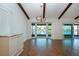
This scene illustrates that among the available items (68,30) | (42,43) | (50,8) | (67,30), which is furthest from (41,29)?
(42,43)

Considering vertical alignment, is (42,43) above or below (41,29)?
below

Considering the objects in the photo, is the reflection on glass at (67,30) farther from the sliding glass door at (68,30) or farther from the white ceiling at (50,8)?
the white ceiling at (50,8)

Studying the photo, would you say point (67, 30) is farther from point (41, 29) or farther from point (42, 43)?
point (42, 43)

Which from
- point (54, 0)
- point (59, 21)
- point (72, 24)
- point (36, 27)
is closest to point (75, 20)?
point (72, 24)

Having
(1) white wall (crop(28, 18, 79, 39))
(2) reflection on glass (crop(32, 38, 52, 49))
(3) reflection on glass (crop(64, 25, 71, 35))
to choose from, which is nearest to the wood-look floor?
(2) reflection on glass (crop(32, 38, 52, 49))

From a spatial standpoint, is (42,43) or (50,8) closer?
(42,43)

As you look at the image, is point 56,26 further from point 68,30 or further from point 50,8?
point 50,8

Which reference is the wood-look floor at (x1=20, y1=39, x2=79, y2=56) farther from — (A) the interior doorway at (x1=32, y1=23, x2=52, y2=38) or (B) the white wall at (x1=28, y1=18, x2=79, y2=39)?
(A) the interior doorway at (x1=32, y1=23, x2=52, y2=38)

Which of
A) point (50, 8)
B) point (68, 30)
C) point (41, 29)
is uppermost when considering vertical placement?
point (50, 8)

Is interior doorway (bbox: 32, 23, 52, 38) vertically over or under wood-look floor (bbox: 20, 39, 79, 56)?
over

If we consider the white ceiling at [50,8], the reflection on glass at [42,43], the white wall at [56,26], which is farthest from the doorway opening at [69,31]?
the reflection on glass at [42,43]

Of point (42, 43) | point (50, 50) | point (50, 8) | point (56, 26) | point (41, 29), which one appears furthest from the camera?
point (41, 29)

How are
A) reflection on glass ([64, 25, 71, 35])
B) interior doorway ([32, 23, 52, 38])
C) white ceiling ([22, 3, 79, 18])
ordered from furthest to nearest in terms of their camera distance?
interior doorway ([32, 23, 52, 38]), reflection on glass ([64, 25, 71, 35]), white ceiling ([22, 3, 79, 18])

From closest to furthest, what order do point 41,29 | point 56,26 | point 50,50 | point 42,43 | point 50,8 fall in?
point 50,50
point 42,43
point 50,8
point 56,26
point 41,29
